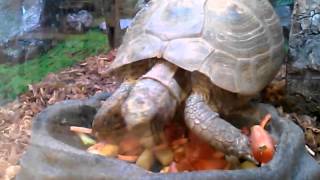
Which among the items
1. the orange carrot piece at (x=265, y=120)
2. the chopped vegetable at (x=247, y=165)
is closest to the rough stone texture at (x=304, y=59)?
the orange carrot piece at (x=265, y=120)

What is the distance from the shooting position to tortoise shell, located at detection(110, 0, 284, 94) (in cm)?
187

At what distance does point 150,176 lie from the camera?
1.53m

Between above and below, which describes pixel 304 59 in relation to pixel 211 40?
below

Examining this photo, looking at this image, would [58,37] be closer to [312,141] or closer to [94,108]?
[94,108]

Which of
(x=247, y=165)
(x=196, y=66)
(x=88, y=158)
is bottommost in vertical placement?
(x=247, y=165)

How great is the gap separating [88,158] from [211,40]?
0.56 metres

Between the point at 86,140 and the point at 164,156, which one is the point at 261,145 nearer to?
the point at 164,156

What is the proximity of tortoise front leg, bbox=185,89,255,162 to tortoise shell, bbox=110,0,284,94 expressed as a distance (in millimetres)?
104

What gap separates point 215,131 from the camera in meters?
1.80

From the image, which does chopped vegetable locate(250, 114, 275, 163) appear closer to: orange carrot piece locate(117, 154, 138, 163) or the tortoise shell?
the tortoise shell

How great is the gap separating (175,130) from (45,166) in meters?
0.39

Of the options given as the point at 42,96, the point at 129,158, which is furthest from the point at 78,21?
the point at 129,158

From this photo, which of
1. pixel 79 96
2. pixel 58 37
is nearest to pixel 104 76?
pixel 79 96

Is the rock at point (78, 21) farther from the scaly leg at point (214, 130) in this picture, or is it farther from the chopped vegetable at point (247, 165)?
the chopped vegetable at point (247, 165)
